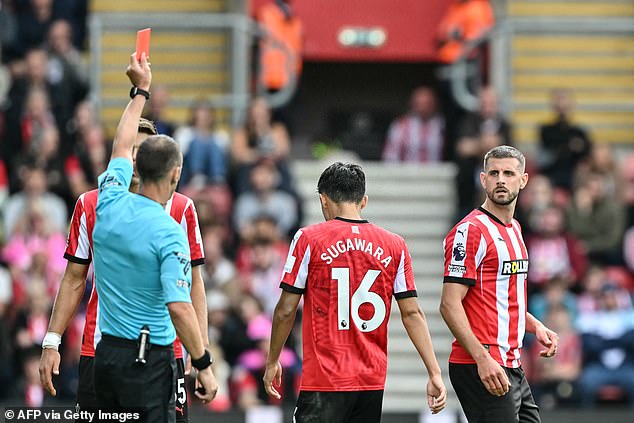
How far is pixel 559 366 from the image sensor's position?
47.8 ft

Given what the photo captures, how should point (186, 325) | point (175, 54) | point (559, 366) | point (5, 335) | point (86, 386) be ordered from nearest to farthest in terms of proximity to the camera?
point (186, 325), point (86, 386), point (5, 335), point (559, 366), point (175, 54)

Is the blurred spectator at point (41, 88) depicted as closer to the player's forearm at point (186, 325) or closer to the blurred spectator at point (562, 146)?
the blurred spectator at point (562, 146)

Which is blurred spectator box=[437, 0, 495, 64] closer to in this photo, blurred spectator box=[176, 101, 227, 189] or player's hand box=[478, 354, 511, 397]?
blurred spectator box=[176, 101, 227, 189]

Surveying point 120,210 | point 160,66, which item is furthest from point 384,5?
point 120,210

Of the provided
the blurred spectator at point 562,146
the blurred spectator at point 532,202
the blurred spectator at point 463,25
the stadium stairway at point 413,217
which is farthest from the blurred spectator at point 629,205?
the blurred spectator at point 463,25

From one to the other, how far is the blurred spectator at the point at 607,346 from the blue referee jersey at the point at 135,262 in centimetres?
799

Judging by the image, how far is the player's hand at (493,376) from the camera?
327 inches

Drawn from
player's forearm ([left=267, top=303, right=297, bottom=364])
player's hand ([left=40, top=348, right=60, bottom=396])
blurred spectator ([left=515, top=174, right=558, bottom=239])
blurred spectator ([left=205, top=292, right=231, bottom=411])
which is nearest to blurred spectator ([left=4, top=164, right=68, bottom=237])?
blurred spectator ([left=205, top=292, right=231, bottom=411])

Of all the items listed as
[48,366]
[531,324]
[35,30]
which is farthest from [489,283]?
[35,30]

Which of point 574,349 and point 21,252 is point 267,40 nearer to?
point 21,252

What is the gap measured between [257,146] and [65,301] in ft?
25.8

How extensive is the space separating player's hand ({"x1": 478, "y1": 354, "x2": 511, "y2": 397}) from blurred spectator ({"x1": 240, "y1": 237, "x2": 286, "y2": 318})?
6574 millimetres

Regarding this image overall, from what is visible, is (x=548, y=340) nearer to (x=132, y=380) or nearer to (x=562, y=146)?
(x=132, y=380)

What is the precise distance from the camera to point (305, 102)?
62.2 feet
